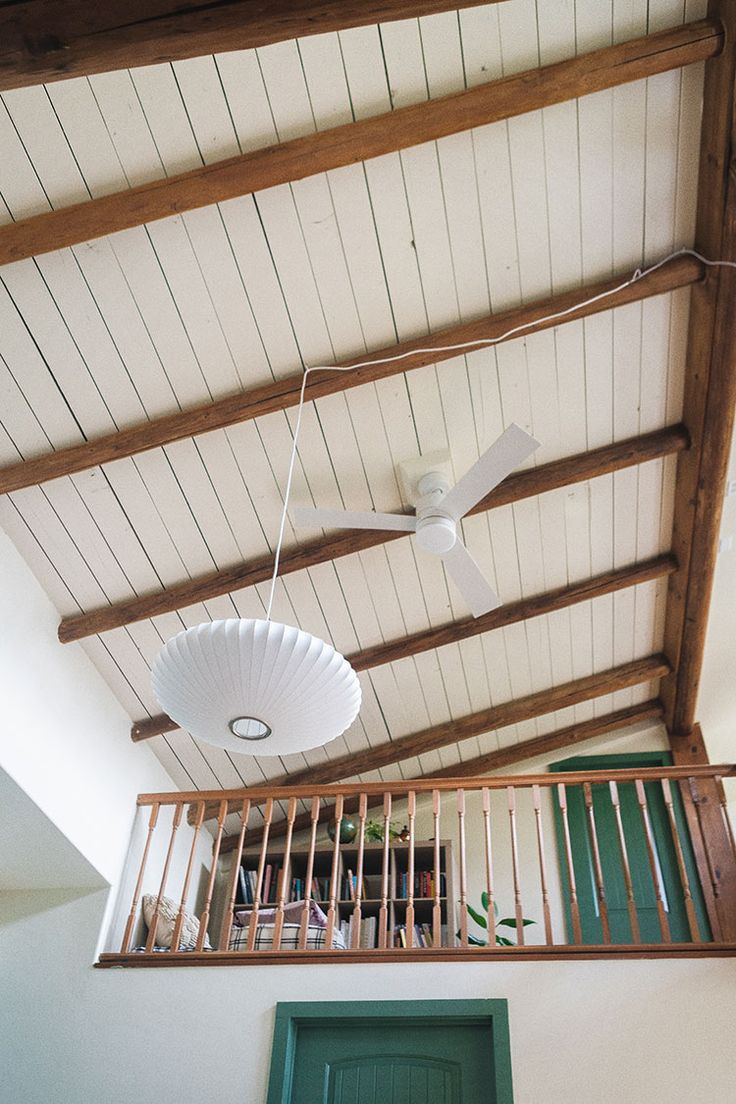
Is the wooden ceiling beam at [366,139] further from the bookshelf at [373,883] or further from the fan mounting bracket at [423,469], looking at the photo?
the bookshelf at [373,883]

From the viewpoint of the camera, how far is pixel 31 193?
3.32 m

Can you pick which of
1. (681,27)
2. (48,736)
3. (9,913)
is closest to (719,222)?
(681,27)

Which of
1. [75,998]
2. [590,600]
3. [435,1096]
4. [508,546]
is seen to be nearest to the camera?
[435,1096]

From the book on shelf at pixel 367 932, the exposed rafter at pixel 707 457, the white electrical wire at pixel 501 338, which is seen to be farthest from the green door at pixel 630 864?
the white electrical wire at pixel 501 338

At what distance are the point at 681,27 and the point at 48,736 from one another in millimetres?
4107

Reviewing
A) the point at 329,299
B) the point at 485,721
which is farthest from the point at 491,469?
the point at 485,721

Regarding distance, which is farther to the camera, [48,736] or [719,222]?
[48,736]

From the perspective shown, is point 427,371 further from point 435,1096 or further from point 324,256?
point 435,1096

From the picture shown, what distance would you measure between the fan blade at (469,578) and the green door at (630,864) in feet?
9.71

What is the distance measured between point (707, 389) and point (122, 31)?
10.9 ft

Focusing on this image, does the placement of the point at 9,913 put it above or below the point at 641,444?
below

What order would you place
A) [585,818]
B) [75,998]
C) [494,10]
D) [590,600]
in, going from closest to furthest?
[494,10], [75,998], [590,600], [585,818]

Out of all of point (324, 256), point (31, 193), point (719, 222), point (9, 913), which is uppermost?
point (719, 222)

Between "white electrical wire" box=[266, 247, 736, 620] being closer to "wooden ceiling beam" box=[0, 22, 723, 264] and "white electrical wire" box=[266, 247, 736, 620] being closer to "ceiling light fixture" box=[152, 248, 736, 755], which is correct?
"wooden ceiling beam" box=[0, 22, 723, 264]
